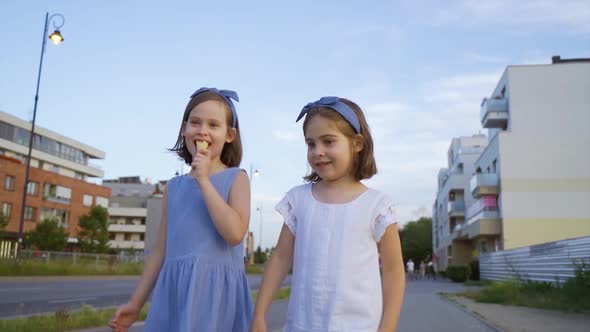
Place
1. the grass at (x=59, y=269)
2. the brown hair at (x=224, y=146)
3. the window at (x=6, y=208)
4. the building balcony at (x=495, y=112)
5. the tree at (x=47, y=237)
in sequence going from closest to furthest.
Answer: the brown hair at (x=224, y=146), the grass at (x=59, y=269), the building balcony at (x=495, y=112), the tree at (x=47, y=237), the window at (x=6, y=208)

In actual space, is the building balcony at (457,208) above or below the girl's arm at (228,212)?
above

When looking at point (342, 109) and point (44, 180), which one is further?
point (44, 180)

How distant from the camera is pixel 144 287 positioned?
2699 millimetres

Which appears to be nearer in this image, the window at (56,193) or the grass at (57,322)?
the grass at (57,322)

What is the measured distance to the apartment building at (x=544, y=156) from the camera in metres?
38.7

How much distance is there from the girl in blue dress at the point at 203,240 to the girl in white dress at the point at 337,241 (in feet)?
0.55

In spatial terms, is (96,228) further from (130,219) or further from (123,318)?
(123,318)

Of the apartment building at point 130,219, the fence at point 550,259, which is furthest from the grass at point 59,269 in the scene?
the apartment building at point 130,219

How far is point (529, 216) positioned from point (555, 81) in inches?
368

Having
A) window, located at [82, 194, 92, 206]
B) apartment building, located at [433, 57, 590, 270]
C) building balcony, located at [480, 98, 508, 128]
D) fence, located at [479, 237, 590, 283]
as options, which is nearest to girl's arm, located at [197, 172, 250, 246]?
fence, located at [479, 237, 590, 283]

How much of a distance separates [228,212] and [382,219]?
0.65 m

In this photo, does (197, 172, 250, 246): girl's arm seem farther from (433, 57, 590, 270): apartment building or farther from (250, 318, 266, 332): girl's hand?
(433, 57, 590, 270): apartment building

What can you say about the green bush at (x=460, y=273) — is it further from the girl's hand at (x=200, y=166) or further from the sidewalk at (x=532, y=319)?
the girl's hand at (x=200, y=166)

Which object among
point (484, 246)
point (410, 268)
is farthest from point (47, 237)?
point (484, 246)
